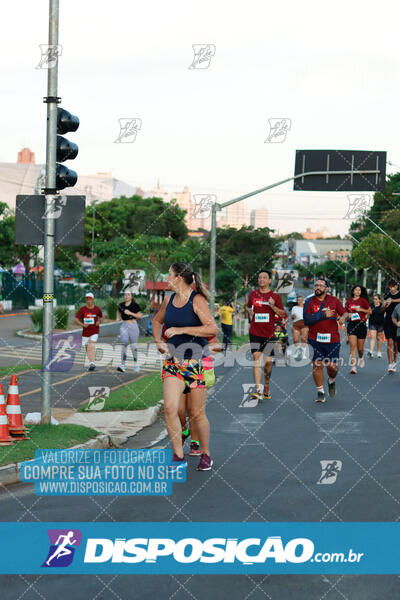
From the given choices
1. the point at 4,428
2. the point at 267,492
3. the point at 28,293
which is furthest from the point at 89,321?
the point at 28,293

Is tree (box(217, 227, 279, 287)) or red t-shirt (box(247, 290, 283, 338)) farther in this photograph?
tree (box(217, 227, 279, 287))

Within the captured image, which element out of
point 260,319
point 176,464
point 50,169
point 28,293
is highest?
point 50,169

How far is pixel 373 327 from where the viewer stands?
2267 centimetres

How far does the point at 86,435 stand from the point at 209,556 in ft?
13.3

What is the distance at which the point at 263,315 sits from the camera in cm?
1314

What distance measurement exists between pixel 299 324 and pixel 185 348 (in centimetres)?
1293

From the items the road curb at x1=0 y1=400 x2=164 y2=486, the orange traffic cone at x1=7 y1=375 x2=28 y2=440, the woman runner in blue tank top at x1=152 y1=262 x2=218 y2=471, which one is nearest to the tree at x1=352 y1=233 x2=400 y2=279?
the road curb at x1=0 y1=400 x2=164 y2=486

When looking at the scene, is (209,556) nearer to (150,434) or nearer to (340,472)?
(340,472)

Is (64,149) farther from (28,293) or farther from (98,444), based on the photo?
(28,293)

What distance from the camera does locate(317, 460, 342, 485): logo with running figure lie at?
7.33 m

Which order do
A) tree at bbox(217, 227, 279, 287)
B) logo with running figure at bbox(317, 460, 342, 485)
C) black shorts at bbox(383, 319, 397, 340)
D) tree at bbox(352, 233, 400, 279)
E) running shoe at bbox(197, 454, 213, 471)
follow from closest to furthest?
logo with running figure at bbox(317, 460, 342, 485) < running shoe at bbox(197, 454, 213, 471) < black shorts at bbox(383, 319, 397, 340) < tree at bbox(352, 233, 400, 279) < tree at bbox(217, 227, 279, 287)

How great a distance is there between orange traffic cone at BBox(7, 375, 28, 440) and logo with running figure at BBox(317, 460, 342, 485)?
314 centimetres

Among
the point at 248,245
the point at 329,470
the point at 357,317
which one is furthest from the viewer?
the point at 248,245

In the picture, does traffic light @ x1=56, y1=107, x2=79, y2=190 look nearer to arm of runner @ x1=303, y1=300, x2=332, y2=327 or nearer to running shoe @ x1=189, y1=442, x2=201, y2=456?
running shoe @ x1=189, y1=442, x2=201, y2=456
